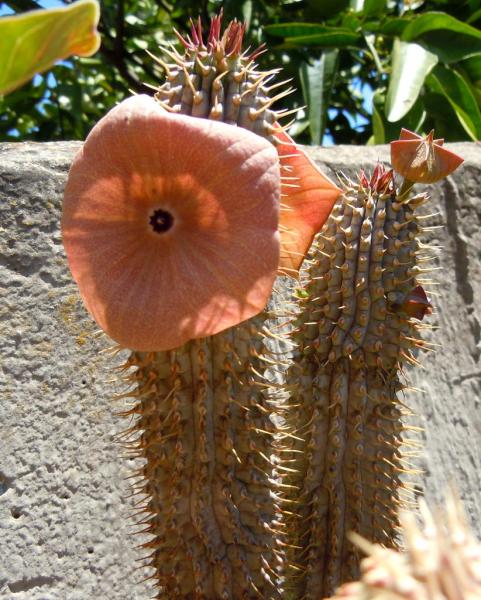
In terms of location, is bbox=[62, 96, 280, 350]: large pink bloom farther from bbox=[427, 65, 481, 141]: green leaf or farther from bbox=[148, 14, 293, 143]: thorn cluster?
bbox=[427, 65, 481, 141]: green leaf

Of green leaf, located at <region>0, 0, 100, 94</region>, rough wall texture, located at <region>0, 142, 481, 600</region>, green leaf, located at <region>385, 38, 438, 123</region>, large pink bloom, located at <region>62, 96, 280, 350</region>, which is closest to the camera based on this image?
green leaf, located at <region>0, 0, 100, 94</region>

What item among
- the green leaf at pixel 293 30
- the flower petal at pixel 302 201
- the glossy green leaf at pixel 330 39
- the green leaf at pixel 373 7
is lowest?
the flower petal at pixel 302 201

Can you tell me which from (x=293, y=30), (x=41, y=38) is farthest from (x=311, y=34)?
(x=41, y=38)

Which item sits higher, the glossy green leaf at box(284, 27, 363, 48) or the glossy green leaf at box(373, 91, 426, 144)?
the glossy green leaf at box(284, 27, 363, 48)

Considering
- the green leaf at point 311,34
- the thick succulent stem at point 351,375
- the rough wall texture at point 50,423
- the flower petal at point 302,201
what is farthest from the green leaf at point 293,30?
the flower petal at point 302,201

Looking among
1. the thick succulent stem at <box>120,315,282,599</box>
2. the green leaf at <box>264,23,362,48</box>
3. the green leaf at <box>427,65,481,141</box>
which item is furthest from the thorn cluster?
the green leaf at <box>427,65,481,141</box>

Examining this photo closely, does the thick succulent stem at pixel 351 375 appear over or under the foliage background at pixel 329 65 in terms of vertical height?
under

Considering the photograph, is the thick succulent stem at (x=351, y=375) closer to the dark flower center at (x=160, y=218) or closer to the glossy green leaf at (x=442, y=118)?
the dark flower center at (x=160, y=218)
